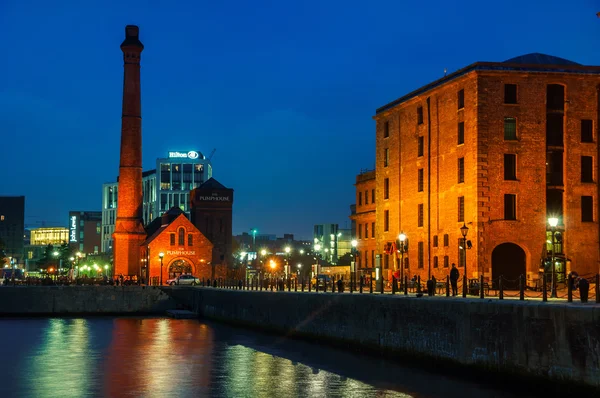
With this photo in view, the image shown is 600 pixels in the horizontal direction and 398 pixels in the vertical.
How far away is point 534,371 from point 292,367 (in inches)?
556

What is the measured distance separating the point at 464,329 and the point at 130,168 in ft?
275

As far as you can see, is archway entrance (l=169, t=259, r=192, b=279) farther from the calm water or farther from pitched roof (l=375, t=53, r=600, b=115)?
pitched roof (l=375, t=53, r=600, b=115)

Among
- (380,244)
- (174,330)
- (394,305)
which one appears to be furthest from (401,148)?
(394,305)

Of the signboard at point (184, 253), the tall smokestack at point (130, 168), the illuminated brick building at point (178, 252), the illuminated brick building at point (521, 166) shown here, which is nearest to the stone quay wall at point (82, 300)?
the tall smokestack at point (130, 168)

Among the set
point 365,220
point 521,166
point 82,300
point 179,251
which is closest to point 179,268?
point 179,251

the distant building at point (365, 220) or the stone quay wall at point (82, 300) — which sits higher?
the distant building at point (365, 220)

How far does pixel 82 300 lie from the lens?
87.8 m

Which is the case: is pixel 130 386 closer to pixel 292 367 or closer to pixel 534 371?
pixel 292 367

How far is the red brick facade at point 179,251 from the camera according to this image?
11519 centimetres

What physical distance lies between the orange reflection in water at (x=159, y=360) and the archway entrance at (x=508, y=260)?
19610mm

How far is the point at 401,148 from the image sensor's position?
73750 mm

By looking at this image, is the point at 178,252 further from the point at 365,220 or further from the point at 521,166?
the point at 521,166

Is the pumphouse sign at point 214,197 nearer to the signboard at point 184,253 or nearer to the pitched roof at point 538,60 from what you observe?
the signboard at point 184,253

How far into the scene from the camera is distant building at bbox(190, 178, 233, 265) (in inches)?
5507
